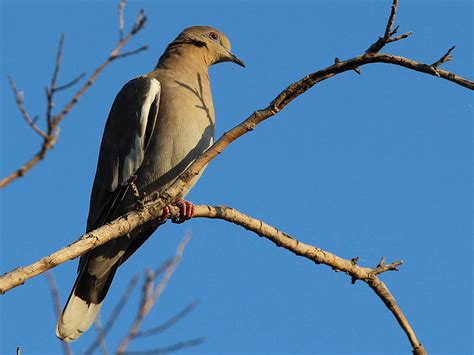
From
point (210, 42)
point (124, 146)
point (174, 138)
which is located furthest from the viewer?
point (210, 42)

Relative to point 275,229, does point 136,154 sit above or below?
above

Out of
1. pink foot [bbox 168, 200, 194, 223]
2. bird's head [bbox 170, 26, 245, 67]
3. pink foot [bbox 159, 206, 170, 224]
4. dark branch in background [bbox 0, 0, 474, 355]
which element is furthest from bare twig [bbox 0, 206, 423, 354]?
bird's head [bbox 170, 26, 245, 67]

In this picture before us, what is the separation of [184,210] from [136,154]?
77 cm

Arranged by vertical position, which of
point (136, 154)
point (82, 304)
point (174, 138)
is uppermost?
point (174, 138)

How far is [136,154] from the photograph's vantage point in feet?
18.4

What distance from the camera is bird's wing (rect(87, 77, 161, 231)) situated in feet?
18.4

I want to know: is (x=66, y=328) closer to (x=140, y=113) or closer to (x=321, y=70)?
(x=140, y=113)

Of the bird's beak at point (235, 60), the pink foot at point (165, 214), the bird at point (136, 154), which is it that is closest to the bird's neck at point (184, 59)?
the bird at point (136, 154)

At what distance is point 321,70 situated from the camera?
3.93 metres

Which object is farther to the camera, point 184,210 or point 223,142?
point 184,210

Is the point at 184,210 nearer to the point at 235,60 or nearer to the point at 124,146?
the point at 124,146

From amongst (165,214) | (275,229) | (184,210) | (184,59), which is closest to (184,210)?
(184,210)

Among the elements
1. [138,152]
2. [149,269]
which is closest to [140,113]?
[138,152]

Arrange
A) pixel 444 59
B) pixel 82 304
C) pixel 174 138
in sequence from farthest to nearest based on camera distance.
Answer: pixel 82 304
pixel 174 138
pixel 444 59
